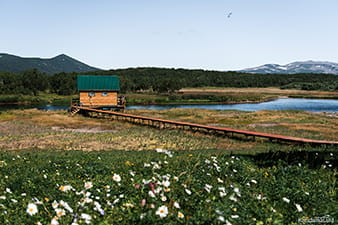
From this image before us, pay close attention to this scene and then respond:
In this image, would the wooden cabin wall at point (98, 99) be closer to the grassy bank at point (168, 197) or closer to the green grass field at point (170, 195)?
the green grass field at point (170, 195)

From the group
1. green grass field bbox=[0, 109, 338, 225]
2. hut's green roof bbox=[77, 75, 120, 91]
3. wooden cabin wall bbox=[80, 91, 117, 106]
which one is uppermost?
hut's green roof bbox=[77, 75, 120, 91]

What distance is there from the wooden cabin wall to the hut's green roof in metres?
0.93

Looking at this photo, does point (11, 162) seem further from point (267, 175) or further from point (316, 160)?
point (316, 160)

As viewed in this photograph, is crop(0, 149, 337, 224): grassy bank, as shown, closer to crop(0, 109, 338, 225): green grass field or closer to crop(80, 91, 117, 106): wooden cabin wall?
crop(0, 109, 338, 225): green grass field

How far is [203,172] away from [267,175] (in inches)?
77.9

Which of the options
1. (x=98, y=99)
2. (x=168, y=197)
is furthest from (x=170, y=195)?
(x=98, y=99)

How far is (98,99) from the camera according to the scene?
4794cm

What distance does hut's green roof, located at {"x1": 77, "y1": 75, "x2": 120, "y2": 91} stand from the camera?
47062mm

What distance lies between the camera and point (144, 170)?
691 centimetres

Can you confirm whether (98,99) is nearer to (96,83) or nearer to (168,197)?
(96,83)

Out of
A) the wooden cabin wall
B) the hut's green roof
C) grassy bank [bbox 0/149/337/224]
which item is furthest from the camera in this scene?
the wooden cabin wall

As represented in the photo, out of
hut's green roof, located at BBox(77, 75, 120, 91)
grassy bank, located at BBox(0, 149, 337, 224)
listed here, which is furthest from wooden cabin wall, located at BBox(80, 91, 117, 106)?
grassy bank, located at BBox(0, 149, 337, 224)

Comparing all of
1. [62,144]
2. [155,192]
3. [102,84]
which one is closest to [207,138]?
[62,144]

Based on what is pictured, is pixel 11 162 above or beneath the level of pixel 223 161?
beneath
